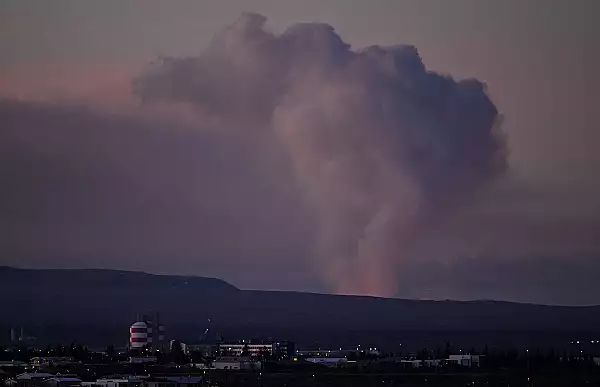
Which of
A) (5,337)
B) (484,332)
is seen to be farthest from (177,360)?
(484,332)

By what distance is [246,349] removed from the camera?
76312 mm

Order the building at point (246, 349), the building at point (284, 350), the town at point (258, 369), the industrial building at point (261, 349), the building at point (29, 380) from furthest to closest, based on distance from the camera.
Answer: the building at point (284, 350), the industrial building at point (261, 349), the building at point (246, 349), the town at point (258, 369), the building at point (29, 380)

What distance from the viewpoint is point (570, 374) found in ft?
193

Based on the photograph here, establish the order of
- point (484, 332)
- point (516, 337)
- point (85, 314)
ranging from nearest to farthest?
point (516, 337), point (484, 332), point (85, 314)

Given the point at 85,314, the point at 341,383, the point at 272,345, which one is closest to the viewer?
the point at 341,383

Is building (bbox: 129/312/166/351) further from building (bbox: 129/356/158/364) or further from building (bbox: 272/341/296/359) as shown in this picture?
building (bbox: 129/356/158/364)

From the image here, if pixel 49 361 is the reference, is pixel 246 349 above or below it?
above

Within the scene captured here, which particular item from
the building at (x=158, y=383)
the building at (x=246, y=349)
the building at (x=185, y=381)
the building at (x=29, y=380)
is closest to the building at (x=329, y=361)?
the building at (x=246, y=349)

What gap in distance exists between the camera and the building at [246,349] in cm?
7575

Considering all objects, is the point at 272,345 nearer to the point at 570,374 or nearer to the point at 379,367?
the point at 379,367

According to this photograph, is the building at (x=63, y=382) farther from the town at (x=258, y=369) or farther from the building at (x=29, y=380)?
the building at (x=29, y=380)

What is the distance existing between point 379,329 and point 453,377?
70910mm

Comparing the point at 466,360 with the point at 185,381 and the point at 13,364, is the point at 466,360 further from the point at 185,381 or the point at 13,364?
the point at 13,364

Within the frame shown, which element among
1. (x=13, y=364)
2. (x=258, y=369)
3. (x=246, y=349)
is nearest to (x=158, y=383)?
(x=258, y=369)
